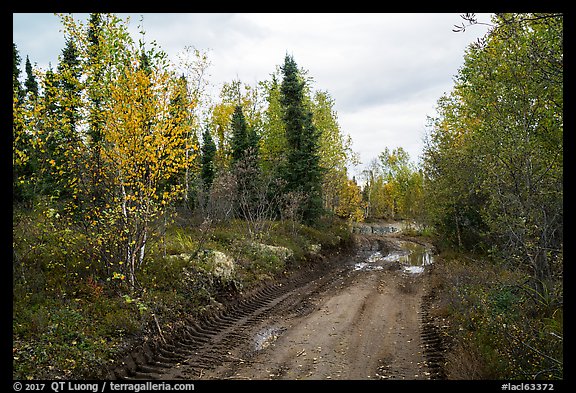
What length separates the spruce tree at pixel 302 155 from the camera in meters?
25.3

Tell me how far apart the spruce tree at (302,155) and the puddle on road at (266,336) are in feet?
48.5

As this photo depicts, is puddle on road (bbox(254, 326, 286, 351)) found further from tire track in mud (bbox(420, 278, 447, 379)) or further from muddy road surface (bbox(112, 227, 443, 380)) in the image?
tire track in mud (bbox(420, 278, 447, 379))

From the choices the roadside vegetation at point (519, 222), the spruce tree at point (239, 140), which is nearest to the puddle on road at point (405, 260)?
the roadside vegetation at point (519, 222)

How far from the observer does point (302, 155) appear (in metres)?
25.8

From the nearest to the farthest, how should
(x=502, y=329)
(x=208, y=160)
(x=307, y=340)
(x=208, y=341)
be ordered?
(x=502, y=329) < (x=208, y=341) < (x=307, y=340) < (x=208, y=160)

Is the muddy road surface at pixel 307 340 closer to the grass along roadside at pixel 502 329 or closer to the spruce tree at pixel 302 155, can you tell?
the grass along roadside at pixel 502 329

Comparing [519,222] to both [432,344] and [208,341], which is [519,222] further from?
[208,341]

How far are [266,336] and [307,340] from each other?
1.19 m

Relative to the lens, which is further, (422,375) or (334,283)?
(334,283)

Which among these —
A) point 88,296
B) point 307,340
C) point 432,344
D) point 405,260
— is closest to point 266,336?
point 307,340

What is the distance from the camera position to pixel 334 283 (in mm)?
16359
